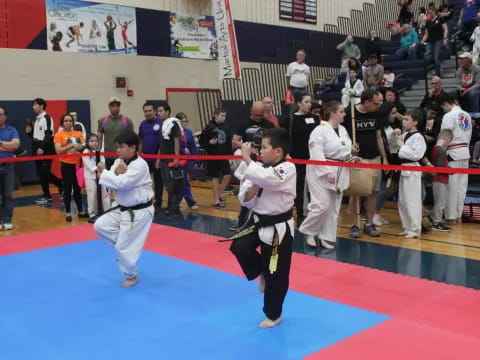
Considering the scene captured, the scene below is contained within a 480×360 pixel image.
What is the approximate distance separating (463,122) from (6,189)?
20.6ft

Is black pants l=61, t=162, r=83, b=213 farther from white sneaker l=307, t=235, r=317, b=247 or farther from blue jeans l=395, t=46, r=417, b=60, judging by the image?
blue jeans l=395, t=46, r=417, b=60

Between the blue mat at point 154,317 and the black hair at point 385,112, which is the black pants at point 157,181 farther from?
the black hair at point 385,112

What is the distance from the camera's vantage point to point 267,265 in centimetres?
362

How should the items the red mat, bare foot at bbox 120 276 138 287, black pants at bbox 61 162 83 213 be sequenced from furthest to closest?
black pants at bbox 61 162 83 213, bare foot at bbox 120 276 138 287, the red mat

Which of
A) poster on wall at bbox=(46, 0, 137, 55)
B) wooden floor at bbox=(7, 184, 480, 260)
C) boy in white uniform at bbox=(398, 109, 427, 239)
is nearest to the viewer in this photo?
wooden floor at bbox=(7, 184, 480, 260)

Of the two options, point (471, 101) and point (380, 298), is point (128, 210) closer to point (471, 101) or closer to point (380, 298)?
point (380, 298)

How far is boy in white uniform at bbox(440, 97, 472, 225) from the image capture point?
700 cm

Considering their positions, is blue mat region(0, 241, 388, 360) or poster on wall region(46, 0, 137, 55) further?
poster on wall region(46, 0, 137, 55)

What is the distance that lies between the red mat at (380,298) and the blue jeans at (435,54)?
24.2 ft

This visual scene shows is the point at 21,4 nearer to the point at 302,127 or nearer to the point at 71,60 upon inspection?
the point at 71,60

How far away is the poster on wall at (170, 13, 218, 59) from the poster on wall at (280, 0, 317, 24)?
2584 mm

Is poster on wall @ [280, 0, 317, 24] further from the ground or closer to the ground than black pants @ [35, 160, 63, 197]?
further from the ground

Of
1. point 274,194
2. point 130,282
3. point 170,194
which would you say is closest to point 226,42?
point 170,194

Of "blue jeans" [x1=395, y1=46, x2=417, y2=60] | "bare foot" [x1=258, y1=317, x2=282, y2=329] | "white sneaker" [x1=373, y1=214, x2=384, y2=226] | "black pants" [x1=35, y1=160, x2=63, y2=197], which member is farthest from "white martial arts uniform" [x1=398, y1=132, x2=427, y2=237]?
A: "blue jeans" [x1=395, y1=46, x2=417, y2=60]
